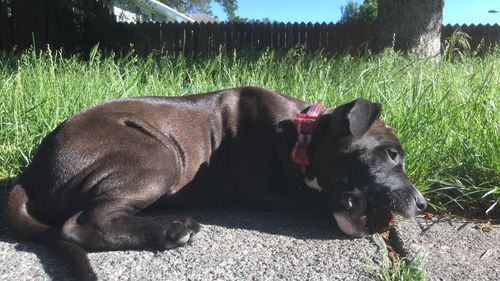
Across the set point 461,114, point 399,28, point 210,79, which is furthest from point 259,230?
point 399,28

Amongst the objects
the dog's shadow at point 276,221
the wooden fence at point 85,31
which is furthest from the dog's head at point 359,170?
the wooden fence at point 85,31

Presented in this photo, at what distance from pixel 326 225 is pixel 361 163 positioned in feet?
1.31

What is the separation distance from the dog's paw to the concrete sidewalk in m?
0.04

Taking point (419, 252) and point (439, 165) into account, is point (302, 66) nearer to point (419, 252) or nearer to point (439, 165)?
point (439, 165)

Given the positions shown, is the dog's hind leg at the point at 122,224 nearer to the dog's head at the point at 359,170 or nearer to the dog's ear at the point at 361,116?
the dog's head at the point at 359,170

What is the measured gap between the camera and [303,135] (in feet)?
11.1

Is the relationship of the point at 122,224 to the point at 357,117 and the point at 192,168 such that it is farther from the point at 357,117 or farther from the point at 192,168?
the point at 357,117

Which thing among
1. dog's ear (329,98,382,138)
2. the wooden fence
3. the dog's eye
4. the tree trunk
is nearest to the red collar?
dog's ear (329,98,382,138)

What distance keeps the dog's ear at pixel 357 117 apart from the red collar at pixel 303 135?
210mm

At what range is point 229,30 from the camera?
1502 centimetres

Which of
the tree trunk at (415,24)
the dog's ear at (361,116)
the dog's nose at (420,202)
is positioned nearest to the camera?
the dog's nose at (420,202)

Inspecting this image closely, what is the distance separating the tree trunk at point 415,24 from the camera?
29.1 ft

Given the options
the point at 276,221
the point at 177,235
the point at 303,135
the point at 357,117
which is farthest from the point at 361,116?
the point at 177,235

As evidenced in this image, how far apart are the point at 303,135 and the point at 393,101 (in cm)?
121
